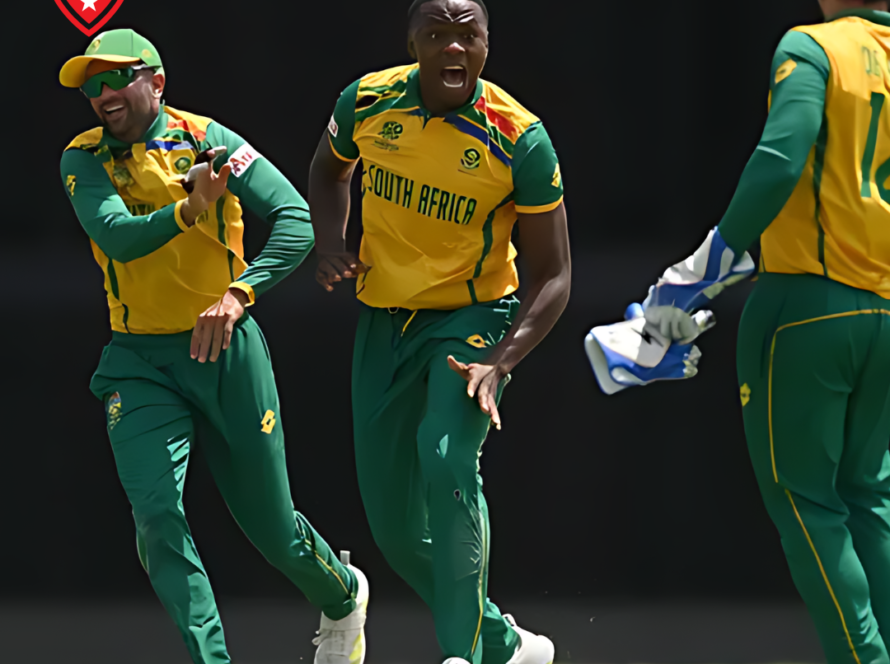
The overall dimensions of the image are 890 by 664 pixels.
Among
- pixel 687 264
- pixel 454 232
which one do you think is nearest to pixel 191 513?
pixel 454 232

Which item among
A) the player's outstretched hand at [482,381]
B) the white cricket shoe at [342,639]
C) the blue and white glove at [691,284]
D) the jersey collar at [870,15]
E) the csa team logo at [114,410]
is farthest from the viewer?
the white cricket shoe at [342,639]

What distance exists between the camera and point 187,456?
493cm

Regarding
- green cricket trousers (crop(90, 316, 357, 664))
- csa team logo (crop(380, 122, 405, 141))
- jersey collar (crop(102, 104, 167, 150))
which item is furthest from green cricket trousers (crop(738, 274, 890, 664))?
jersey collar (crop(102, 104, 167, 150))

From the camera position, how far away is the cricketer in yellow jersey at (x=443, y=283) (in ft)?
14.7

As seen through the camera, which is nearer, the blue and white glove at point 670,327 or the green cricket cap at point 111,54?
the blue and white glove at point 670,327

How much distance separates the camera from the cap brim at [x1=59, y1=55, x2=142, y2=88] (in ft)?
16.0

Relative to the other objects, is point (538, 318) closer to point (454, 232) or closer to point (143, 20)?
point (454, 232)

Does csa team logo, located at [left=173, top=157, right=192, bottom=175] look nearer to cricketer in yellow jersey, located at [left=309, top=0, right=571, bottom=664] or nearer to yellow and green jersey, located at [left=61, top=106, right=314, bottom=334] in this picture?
yellow and green jersey, located at [left=61, top=106, right=314, bottom=334]

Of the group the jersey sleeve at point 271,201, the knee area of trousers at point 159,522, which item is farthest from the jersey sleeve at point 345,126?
the knee area of trousers at point 159,522

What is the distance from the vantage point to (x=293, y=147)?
7301mm

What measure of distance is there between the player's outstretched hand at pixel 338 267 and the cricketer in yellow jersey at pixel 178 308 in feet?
0.33

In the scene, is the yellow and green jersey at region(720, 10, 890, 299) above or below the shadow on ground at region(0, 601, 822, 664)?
above

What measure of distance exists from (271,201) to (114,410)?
2.60 feet

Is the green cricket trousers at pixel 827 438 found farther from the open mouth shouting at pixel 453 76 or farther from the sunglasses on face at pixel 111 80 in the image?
the sunglasses on face at pixel 111 80
